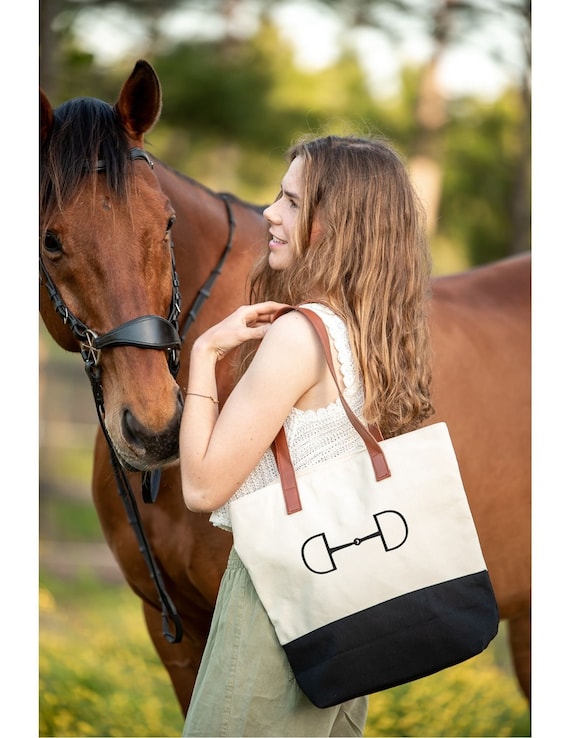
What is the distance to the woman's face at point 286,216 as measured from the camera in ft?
5.83

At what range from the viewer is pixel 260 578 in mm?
1582

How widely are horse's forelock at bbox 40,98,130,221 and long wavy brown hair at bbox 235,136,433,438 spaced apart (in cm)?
45

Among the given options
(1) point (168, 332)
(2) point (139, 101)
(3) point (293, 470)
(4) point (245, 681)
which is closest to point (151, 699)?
(4) point (245, 681)

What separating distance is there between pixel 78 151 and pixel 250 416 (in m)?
0.80

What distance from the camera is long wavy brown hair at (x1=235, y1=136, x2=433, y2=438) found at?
1694 mm

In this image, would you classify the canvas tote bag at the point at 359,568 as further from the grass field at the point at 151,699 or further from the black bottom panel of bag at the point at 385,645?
the grass field at the point at 151,699

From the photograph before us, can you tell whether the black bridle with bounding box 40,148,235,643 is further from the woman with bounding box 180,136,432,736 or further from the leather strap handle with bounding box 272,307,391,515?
the leather strap handle with bounding box 272,307,391,515

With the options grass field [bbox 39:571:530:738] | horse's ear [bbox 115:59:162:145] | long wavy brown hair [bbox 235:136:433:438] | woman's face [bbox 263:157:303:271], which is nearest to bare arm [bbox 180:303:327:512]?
long wavy brown hair [bbox 235:136:433:438]

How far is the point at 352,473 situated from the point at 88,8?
4.54 meters

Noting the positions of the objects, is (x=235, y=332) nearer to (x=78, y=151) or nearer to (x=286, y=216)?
(x=286, y=216)
